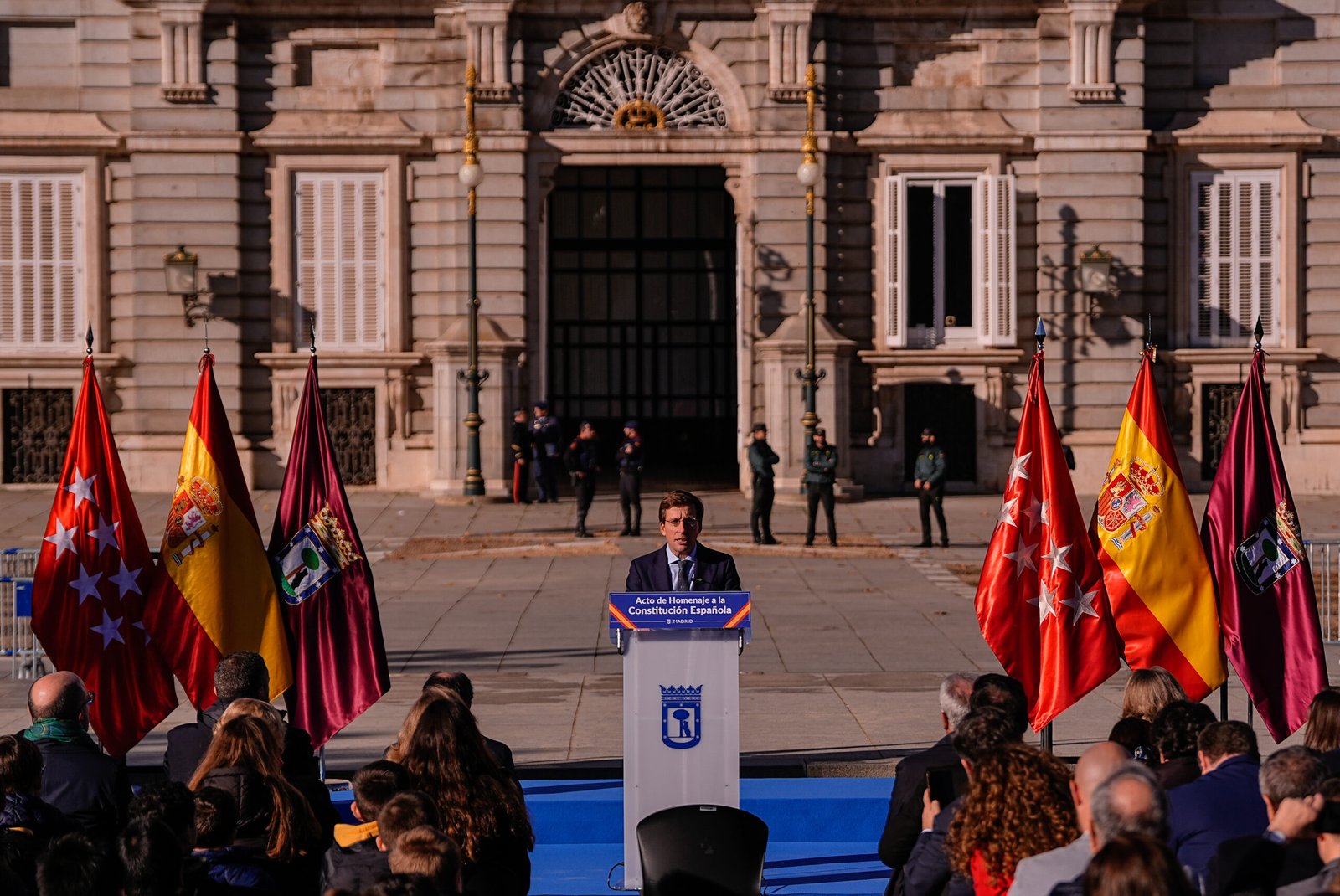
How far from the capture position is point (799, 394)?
94.8ft

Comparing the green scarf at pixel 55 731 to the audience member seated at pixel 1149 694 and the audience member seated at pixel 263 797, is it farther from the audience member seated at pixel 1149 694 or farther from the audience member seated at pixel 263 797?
the audience member seated at pixel 1149 694

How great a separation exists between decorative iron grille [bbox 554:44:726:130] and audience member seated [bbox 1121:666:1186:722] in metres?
22.3

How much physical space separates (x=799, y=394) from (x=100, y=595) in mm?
19126

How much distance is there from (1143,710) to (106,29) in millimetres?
25113

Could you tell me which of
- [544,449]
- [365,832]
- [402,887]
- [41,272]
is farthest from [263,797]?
[41,272]

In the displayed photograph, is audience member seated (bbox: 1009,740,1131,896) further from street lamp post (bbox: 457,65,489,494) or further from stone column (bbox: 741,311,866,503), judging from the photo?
stone column (bbox: 741,311,866,503)

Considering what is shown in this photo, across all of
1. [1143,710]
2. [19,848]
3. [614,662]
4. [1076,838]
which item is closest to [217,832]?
[19,848]

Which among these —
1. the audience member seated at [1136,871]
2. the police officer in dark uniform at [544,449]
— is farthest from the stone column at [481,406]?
the audience member seated at [1136,871]

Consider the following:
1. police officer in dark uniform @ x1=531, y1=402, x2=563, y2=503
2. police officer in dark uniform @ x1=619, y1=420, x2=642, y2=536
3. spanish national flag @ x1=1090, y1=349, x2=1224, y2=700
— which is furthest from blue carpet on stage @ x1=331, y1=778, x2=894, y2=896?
police officer in dark uniform @ x1=531, y1=402, x2=563, y2=503

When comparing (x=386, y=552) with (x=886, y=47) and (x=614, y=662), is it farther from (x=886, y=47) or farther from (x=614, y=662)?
(x=886, y=47)

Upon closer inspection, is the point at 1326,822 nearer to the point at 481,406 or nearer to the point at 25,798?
the point at 25,798

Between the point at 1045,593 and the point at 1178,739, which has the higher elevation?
the point at 1045,593

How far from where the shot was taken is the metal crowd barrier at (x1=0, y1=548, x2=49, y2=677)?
48.6ft

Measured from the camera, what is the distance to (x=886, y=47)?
29719 millimetres
